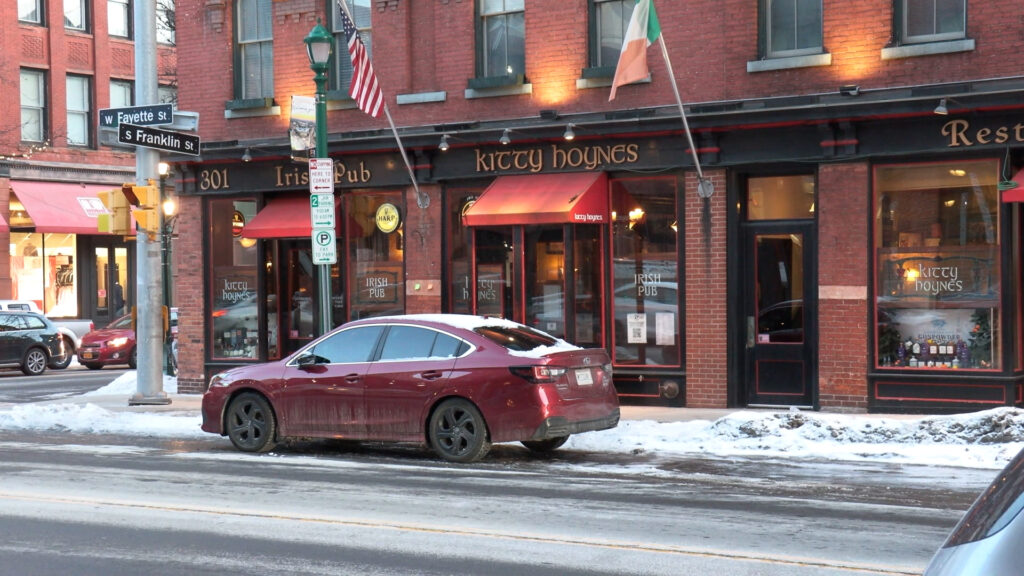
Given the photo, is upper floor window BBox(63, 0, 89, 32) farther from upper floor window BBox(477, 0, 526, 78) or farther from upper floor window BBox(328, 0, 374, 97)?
upper floor window BBox(477, 0, 526, 78)

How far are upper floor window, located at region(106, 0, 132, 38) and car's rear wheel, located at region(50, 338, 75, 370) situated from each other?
1327cm

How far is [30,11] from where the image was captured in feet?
128

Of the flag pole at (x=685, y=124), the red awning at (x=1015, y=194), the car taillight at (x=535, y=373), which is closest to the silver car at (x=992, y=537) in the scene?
the car taillight at (x=535, y=373)

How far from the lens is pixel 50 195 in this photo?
37938mm

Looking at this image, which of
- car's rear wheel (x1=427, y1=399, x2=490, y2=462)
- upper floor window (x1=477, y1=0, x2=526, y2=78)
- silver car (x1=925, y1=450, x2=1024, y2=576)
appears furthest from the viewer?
upper floor window (x1=477, y1=0, x2=526, y2=78)

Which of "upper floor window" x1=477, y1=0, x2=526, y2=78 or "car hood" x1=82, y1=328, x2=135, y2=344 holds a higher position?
"upper floor window" x1=477, y1=0, x2=526, y2=78

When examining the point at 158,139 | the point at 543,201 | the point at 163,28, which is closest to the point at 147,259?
the point at 158,139

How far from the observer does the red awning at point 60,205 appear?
36.9 m

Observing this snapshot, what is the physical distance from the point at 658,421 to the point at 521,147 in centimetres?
511

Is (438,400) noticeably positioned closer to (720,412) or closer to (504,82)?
(720,412)

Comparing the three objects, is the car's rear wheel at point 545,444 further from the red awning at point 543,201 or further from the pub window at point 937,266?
the pub window at point 937,266

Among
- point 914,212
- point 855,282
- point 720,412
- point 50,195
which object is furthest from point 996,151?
point 50,195

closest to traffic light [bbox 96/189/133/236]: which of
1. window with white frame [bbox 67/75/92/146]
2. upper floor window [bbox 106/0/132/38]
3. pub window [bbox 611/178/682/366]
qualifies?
pub window [bbox 611/178/682/366]

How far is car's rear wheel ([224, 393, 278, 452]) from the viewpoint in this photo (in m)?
13.7
